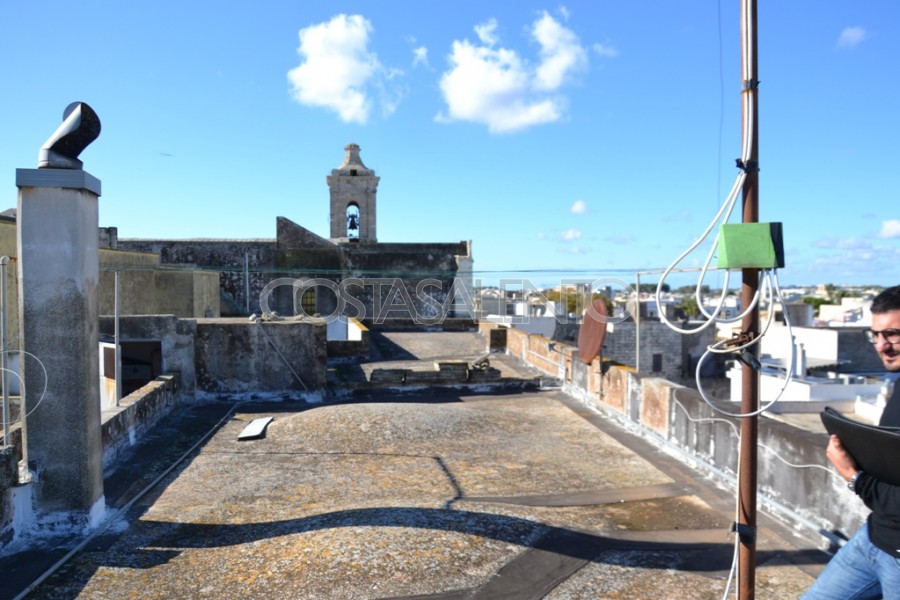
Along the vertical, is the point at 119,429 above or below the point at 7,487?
below

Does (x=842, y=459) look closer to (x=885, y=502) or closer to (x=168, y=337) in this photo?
(x=885, y=502)

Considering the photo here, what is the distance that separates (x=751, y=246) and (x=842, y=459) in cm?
104

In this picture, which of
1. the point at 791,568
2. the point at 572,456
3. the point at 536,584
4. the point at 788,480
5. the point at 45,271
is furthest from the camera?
the point at 572,456

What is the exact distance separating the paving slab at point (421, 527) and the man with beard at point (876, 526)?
1.48 m

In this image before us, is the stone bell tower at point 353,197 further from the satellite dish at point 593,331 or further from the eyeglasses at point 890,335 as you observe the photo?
the eyeglasses at point 890,335

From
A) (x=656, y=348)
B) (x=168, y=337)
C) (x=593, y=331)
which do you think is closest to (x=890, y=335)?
(x=593, y=331)

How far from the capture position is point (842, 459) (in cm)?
266

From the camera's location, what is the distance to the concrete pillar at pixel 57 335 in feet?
15.8

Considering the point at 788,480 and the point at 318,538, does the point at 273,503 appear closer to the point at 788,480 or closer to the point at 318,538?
the point at 318,538

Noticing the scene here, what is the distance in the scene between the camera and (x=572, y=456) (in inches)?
292

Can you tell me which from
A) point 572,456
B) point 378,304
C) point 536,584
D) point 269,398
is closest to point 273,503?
point 536,584

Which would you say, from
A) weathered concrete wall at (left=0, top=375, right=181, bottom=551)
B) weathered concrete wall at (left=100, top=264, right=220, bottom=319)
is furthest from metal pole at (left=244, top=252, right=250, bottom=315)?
weathered concrete wall at (left=0, top=375, right=181, bottom=551)

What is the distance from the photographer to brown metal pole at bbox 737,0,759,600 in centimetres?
320

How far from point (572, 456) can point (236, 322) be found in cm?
637
